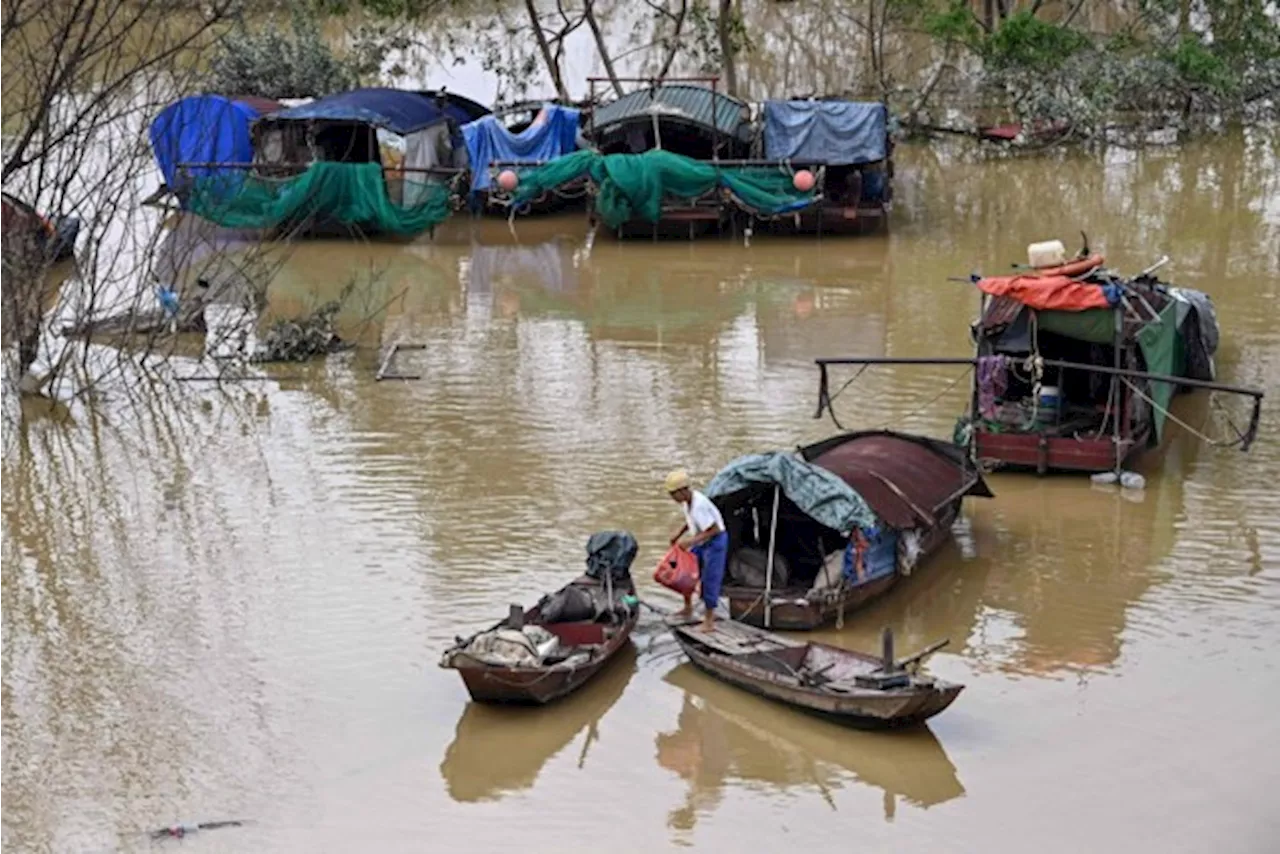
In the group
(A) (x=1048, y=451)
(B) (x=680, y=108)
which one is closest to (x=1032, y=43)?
(B) (x=680, y=108)

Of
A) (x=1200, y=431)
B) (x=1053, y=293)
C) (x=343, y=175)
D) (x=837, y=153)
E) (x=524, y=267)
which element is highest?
(x=837, y=153)

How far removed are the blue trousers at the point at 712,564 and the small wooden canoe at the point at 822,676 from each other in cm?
20

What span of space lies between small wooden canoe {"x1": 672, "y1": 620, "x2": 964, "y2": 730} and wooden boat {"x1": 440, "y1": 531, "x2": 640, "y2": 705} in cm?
53

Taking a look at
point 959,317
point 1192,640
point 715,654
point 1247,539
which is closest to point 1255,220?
point 959,317

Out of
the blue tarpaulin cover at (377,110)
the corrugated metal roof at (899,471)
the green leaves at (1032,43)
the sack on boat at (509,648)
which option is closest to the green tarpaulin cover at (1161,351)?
the corrugated metal roof at (899,471)

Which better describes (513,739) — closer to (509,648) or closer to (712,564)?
(509,648)

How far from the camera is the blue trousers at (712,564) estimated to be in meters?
11.7

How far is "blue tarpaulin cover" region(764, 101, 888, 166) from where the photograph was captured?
81.7 ft

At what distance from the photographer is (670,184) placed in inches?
973

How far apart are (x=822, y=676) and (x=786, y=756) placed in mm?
591

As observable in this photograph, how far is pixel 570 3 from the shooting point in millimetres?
42875

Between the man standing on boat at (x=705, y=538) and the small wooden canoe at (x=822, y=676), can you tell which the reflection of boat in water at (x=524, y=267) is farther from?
the small wooden canoe at (x=822, y=676)

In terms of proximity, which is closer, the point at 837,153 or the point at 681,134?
the point at 837,153

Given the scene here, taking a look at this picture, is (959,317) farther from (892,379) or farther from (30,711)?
(30,711)
